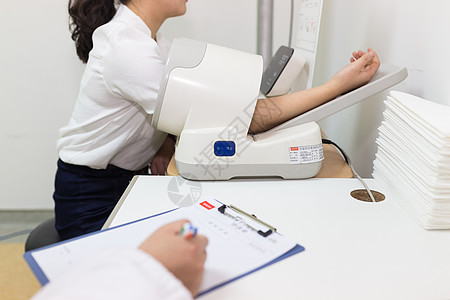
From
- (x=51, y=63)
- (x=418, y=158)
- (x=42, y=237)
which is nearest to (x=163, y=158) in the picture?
(x=42, y=237)

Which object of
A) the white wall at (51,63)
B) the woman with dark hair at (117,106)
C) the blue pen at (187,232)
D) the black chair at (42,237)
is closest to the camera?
the blue pen at (187,232)

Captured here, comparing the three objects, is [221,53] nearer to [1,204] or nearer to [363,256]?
[363,256]

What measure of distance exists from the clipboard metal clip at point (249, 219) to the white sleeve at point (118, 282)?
0.24 meters

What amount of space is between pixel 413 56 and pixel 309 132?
1.08ft

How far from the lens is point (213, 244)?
0.56 meters

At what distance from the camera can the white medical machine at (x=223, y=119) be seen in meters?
0.76

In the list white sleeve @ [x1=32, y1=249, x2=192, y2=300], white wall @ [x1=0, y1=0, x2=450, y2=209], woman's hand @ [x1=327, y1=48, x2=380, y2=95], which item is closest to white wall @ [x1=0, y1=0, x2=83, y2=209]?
white wall @ [x1=0, y1=0, x2=450, y2=209]

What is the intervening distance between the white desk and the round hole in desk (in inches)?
0.6

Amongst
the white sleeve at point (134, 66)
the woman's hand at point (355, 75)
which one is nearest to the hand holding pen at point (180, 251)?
the white sleeve at point (134, 66)

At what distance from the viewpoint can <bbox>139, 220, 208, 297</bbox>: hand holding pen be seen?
44cm

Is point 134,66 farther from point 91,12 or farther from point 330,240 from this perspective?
point 330,240

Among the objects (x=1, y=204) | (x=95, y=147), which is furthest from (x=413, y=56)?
(x=1, y=204)

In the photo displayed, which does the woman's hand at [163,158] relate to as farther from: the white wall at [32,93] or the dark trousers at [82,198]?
the white wall at [32,93]

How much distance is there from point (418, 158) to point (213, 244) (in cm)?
38
